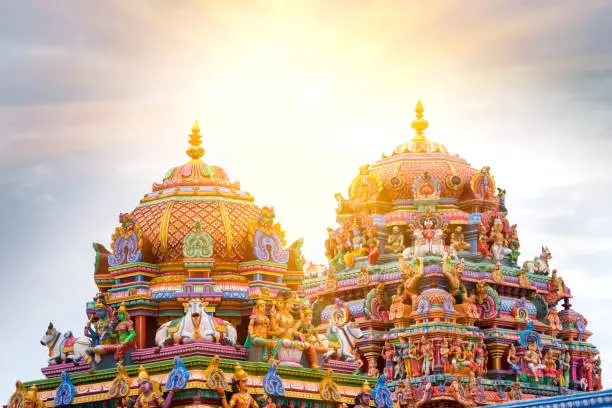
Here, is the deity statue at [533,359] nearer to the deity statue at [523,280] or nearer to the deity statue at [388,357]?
the deity statue at [523,280]

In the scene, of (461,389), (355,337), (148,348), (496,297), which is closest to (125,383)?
(148,348)

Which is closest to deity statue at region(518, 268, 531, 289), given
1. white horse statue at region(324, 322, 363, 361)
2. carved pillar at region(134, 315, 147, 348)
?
white horse statue at region(324, 322, 363, 361)

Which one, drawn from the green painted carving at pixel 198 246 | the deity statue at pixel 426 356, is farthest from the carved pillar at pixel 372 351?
the green painted carving at pixel 198 246

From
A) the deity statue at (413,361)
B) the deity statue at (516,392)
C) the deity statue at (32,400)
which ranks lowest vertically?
Result: the deity statue at (32,400)

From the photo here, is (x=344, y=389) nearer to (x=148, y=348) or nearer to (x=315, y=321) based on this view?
(x=148, y=348)

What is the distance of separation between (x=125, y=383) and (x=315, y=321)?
24.2m

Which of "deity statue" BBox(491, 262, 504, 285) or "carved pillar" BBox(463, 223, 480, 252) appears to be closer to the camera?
"deity statue" BBox(491, 262, 504, 285)

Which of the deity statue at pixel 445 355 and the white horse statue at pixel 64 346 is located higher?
the deity statue at pixel 445 355

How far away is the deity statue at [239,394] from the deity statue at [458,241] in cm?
2464

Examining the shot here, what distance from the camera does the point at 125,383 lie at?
27172mm

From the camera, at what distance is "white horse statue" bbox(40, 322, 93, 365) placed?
29.0m

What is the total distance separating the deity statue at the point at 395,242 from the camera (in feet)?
171

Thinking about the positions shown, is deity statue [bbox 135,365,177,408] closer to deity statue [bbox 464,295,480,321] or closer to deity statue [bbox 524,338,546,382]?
deity statue [bbox 464,295,480,321]

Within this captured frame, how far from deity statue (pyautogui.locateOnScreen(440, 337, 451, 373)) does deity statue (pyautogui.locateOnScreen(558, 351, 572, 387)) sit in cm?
572
